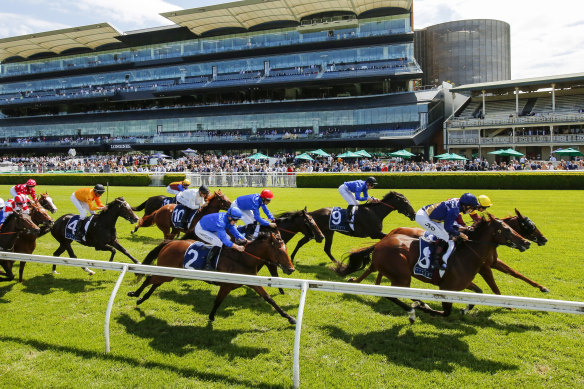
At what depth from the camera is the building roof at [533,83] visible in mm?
34969

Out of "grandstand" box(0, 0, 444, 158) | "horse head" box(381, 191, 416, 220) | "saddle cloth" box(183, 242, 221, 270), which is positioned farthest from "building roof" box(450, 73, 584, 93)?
"saddle cloth" box(183, 242, 221, 270)

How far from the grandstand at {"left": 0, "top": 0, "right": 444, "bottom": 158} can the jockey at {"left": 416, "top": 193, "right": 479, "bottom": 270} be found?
111ft

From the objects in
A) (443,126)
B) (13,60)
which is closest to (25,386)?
(443,126)

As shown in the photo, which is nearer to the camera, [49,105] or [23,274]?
[23,274]

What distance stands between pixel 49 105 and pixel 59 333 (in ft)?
208

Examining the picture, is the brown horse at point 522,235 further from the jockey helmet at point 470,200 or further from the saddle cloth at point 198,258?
the saddle cloth at point 198,258

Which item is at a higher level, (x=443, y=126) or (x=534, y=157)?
(x=443, y=126)

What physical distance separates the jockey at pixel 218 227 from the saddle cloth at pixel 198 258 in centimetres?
9

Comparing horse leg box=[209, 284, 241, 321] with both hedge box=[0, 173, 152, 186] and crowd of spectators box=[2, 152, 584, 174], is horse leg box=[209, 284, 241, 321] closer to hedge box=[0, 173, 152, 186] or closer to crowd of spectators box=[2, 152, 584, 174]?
crowd of spectators box=[2, 152, 584, 174]

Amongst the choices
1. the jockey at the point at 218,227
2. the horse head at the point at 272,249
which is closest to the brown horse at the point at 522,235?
the horse head at the point at 272,249

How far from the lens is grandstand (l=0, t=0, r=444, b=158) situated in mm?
41719

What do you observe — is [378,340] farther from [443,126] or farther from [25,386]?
[443,126]

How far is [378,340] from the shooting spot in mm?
4543

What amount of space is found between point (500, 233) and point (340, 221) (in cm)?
336
